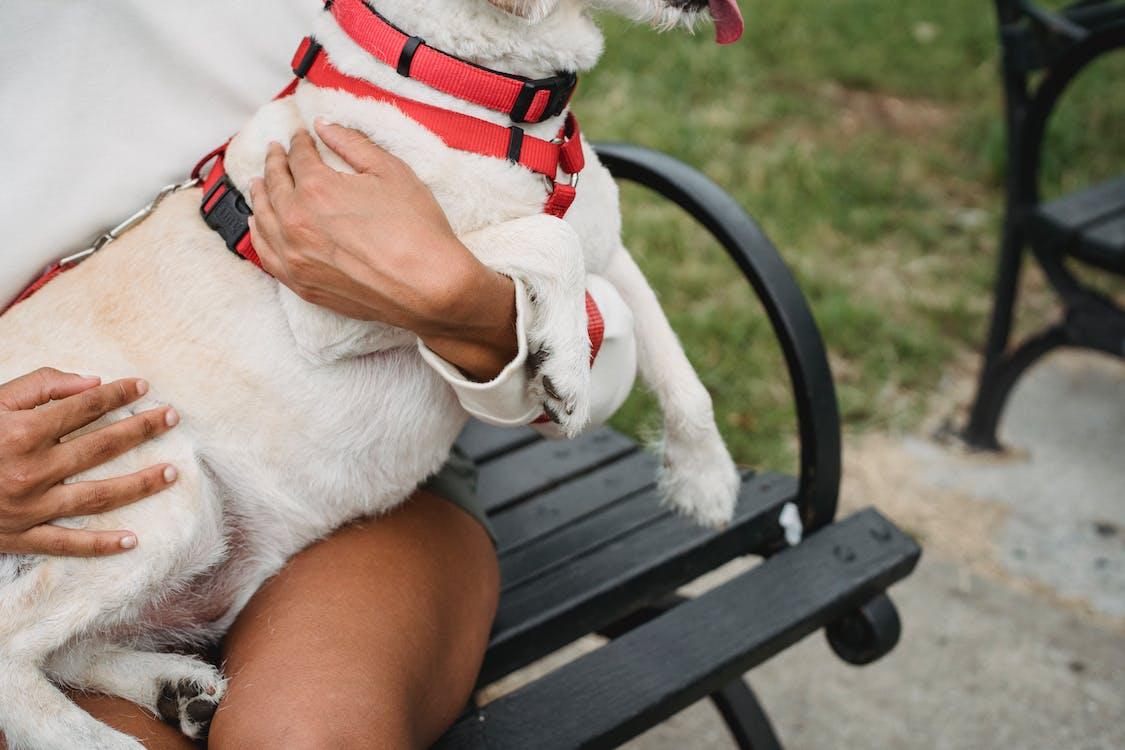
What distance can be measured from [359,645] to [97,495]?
1.27 ft

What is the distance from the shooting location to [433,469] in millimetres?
1558

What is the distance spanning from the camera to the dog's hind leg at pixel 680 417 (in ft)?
5.54

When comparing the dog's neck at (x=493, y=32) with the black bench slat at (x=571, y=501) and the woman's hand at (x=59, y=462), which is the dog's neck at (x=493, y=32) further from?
the black bench slat at (x=571, y=501)

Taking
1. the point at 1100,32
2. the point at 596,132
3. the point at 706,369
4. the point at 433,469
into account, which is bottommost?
the point at 706,369

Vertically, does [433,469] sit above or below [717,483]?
above

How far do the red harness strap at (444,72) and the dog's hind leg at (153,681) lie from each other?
85 centimetres

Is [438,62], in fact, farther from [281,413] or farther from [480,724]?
[480,724]

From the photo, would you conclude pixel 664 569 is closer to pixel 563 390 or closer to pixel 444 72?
pixel 563 390

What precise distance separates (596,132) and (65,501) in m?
3.39

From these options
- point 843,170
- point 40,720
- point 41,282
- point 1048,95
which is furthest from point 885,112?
point 40,720

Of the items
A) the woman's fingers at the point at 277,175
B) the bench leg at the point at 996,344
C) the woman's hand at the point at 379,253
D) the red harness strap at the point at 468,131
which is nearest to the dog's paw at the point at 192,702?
the woman's hand at the point at 379,253

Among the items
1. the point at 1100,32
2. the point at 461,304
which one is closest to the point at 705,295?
the point at 1100,32

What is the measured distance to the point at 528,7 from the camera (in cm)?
133

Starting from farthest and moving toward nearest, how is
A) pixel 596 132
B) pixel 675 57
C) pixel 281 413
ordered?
pixel 675 57 < pixel 596 132 < pixel 281 413
